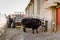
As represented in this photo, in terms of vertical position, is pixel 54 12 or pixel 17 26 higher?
pixel 54 12

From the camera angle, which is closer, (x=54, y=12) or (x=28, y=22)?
(x=28, y=22)

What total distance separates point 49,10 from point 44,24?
3.95 ft

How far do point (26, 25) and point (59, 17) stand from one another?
283 centimetres

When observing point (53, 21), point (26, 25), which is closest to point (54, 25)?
point (53, 21)

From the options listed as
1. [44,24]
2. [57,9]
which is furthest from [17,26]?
[57,9]

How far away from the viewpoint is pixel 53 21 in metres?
17.8

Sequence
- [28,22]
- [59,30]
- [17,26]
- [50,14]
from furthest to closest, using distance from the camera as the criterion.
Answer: [17,26] → [50,14] → [59,30] → [28,22]

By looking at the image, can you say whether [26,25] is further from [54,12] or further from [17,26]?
[17,26]

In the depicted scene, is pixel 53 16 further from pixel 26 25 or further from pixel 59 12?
pixel 26 25

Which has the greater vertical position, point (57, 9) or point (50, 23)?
point (57, 9)

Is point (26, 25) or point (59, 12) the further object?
point (59, 12)

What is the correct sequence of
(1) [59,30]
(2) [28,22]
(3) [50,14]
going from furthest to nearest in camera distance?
(3) [50,14] → (1) [59,30] → (2) [28,22]

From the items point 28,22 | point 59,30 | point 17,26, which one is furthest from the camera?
point 17,26

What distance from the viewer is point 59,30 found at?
1684cm
